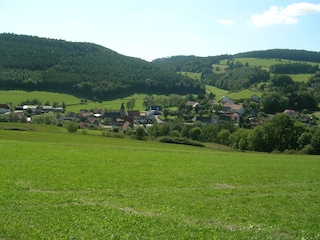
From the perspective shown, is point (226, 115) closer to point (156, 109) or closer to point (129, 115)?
point (156, 109)

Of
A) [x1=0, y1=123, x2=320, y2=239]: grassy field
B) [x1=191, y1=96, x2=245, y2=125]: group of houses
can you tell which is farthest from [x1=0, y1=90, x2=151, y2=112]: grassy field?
[x1=0, y1=123, x2=320, y2=239]: grassy field

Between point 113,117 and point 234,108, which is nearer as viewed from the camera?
point 113,117

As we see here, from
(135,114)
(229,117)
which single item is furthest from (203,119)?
(135,114)

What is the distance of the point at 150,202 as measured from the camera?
19.0 metres

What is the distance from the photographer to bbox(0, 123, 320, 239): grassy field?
14.2 metres

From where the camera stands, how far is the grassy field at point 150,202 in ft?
46.8

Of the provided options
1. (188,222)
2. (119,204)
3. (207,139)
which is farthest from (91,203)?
(207,139)

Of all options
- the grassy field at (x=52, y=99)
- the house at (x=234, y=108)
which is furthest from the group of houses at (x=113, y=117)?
the house at (x=234, y=108)

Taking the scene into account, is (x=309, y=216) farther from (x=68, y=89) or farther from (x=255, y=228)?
(x=68, y=89)

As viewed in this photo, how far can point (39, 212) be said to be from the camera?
15938 millimetres

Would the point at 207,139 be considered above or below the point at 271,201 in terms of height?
below

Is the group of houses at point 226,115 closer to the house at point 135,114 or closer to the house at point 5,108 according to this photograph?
the house at point 135,114

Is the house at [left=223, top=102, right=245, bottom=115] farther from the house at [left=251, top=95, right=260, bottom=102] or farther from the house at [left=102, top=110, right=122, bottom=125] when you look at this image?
the house at [left=102, top=110, right=122, bottom=125]

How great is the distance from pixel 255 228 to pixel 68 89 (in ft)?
631
